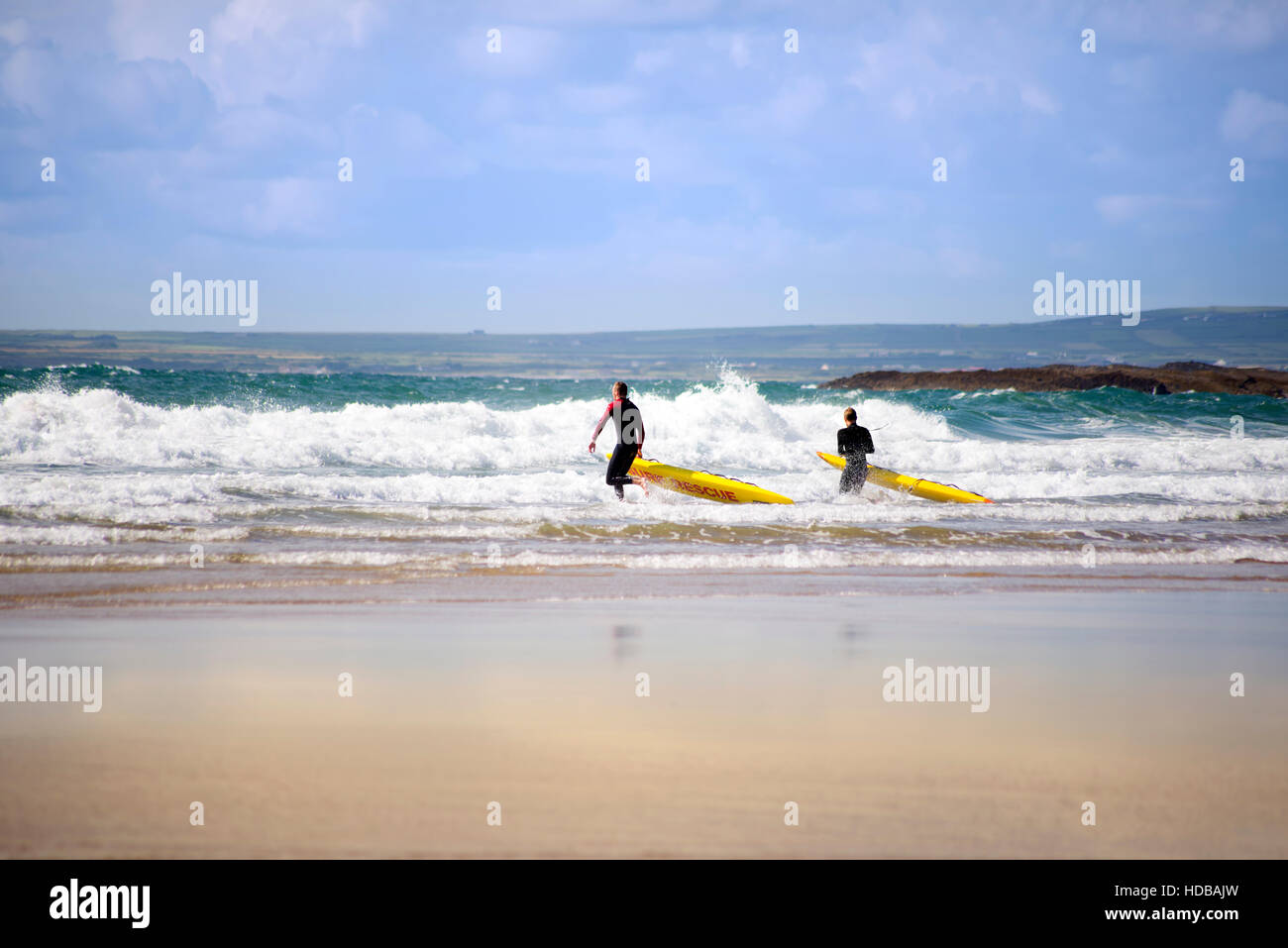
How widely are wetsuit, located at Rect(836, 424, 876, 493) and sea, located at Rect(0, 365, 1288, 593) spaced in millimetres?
376

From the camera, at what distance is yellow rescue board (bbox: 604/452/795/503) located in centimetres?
1334

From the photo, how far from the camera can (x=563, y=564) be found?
28.1ft

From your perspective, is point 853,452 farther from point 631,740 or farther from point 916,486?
point 631,740

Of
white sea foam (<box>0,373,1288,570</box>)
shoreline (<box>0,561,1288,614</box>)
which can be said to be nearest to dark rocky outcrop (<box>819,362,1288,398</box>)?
white sea foam (<box>0,373,1288,570</box>)

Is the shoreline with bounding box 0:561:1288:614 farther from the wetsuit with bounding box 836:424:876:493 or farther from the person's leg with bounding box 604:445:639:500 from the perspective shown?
the wetsuit with bounding box 836:424:876:493

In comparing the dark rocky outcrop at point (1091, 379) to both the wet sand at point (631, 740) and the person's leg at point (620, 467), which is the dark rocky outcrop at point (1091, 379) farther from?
the wet sand at point (631, 740)

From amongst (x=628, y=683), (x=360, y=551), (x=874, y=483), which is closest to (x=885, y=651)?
(x=628, y=683)

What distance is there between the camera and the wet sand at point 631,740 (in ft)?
10.2

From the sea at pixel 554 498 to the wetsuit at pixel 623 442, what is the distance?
379 mm

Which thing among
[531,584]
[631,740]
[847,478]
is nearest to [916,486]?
[847,478]

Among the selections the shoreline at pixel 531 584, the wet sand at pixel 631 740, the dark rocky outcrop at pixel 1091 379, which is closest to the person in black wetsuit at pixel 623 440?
the shoreline at pixel 531 584
